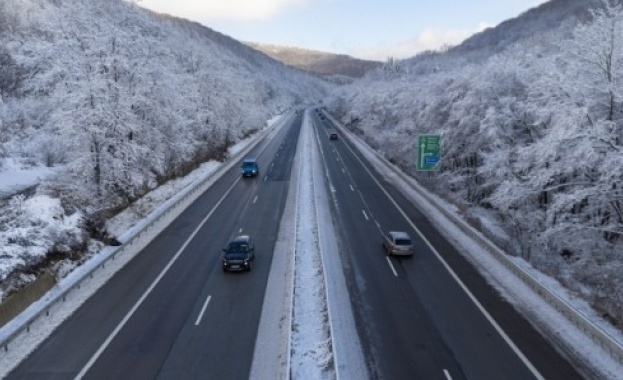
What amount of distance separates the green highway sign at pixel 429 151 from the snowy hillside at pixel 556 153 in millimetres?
1359

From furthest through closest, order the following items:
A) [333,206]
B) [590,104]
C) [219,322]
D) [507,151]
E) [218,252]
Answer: [333,206] → [507,151] → [218,252] → [590,104] → [219,322]

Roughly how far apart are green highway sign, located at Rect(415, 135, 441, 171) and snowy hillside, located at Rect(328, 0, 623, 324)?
1.36 meters

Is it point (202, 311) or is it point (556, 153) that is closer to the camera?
point (202, 311)

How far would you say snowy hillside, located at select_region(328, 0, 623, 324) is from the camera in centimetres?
2566

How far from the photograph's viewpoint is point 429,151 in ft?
151

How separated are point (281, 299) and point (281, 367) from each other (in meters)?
5.63

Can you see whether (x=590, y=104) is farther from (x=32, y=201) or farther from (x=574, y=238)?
(x=32, y=201)

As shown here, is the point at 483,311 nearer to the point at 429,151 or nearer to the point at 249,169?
the point at 429,151

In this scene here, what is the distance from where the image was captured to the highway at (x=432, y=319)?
54.6ft

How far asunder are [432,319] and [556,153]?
12.9m

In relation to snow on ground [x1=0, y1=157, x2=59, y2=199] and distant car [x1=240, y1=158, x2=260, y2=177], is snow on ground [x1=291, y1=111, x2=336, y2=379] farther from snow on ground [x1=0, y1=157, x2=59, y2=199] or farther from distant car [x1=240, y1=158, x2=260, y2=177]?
snow on ground [x1=0, y1=157, x2=59, y2=199]

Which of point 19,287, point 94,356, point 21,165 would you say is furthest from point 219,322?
point 21,165

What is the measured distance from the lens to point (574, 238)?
95.5ft

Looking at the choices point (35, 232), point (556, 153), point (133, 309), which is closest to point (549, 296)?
point (556, 153)
